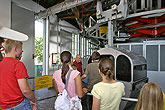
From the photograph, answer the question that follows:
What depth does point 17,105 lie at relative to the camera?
182cm

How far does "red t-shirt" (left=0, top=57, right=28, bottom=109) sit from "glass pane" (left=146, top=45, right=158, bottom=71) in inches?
216

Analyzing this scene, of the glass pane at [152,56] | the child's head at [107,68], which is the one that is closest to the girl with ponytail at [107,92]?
the child's head at [107,68]

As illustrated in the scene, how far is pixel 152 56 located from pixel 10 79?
5686 mm

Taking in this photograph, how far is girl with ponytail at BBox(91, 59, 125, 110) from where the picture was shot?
166 cm

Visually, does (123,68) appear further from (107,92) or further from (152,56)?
(152,56)

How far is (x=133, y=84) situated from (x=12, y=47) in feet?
9.24

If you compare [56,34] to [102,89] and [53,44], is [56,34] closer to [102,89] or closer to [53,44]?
[53,44]

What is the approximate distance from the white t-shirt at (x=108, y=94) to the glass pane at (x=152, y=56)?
186 inches

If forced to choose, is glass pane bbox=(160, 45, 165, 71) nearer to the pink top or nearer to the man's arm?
the pink top

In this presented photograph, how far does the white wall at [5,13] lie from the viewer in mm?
4625

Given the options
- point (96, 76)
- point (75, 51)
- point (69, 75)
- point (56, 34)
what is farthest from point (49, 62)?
point (69, 75)

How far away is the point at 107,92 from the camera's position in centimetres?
167

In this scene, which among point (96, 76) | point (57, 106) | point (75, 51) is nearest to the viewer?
point (57, 106)

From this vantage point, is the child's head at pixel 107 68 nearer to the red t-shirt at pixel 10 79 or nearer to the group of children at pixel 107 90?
the group of children at pixel 107 90
